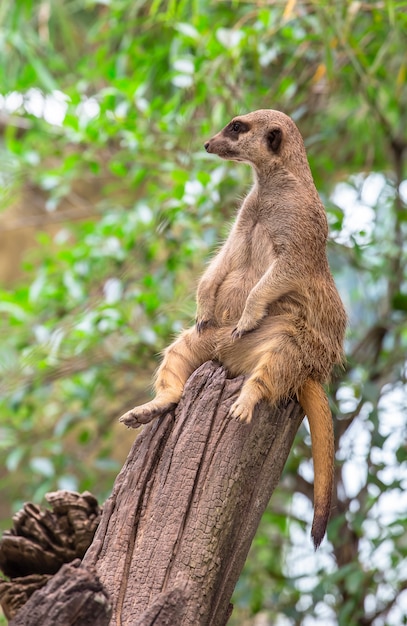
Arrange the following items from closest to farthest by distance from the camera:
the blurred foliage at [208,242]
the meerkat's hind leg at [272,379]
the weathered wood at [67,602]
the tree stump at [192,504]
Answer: the weathered wood at [67,602]
the tree stump at [192,504]
the meerkat's hind leg at [272,379]
the blurred foliage at [208,242]

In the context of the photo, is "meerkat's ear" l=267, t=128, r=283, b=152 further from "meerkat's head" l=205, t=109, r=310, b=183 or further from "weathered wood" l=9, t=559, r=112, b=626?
"weathered wood" l=9, t=559, r=112, b=626

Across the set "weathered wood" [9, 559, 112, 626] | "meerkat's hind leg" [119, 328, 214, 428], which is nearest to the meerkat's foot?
"meerkat's hind leg" [119, 328, 214, 428]

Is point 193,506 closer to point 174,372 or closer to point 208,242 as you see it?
point 174,372

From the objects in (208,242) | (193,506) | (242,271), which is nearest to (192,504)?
(193,506)

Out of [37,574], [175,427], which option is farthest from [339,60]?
[37,574]

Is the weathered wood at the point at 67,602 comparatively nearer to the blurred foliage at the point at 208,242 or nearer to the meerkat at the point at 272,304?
the meerkat at the point at 272,304

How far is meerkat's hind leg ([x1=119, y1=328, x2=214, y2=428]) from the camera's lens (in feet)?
6.70

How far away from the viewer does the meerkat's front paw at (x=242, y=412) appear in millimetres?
1935

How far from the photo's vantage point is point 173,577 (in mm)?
1846

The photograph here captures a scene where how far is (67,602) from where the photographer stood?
4.90ft

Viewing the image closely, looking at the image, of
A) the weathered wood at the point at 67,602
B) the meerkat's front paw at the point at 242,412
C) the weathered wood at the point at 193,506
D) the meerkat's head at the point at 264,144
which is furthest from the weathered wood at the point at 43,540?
the meerkat's head at the point at 264,144

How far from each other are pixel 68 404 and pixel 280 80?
1890 millimetres

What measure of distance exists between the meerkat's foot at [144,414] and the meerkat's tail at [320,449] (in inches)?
14.0

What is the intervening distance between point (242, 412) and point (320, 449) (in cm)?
26
